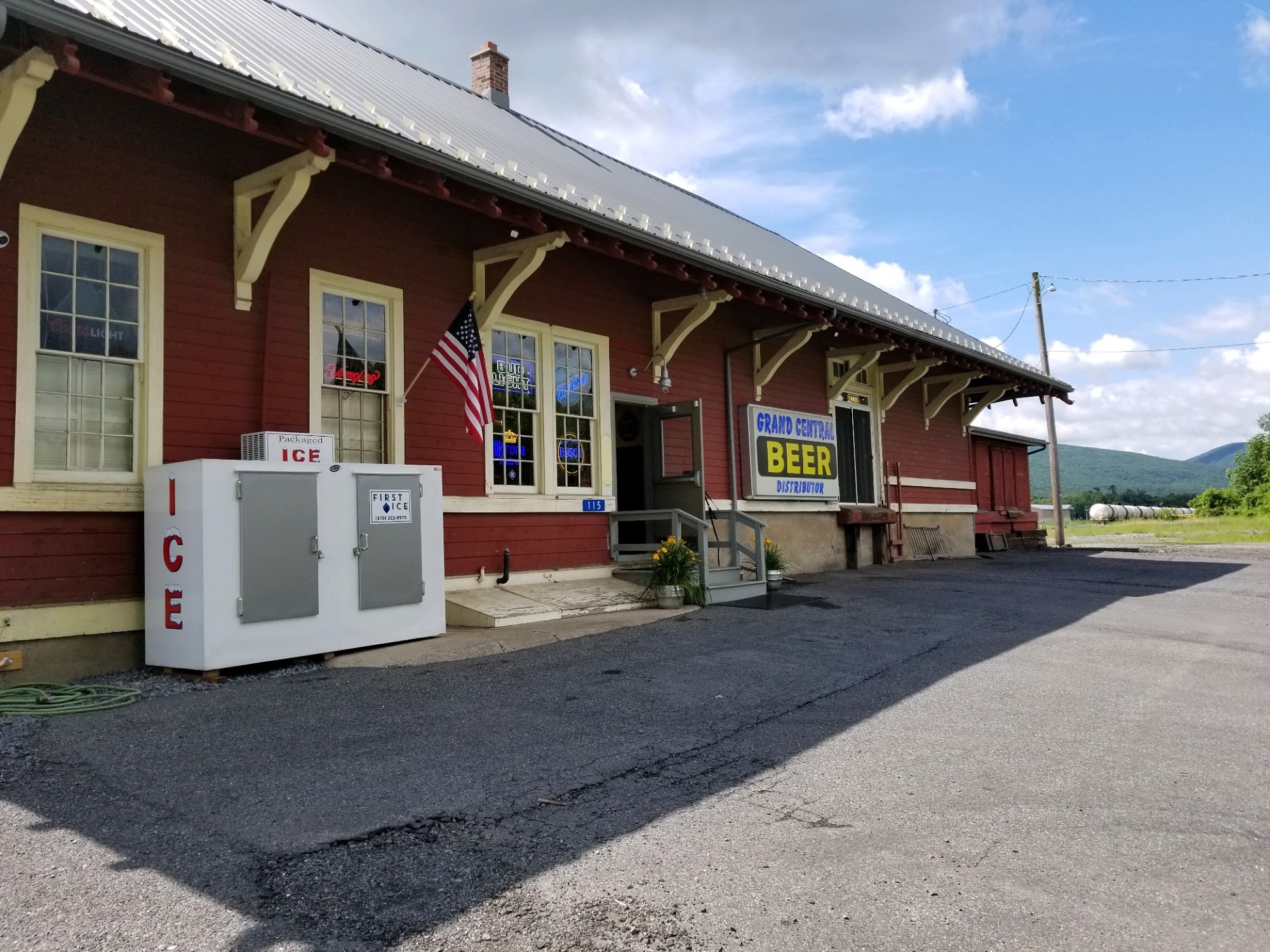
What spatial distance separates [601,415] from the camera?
1120 cm

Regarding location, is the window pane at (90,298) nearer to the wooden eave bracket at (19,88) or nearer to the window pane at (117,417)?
the window pane at (117,417)

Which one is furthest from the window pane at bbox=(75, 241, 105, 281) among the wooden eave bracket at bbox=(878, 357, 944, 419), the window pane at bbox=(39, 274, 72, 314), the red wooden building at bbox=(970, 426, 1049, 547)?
the red wooden building at bbox=(970, 426, 1049, 547)

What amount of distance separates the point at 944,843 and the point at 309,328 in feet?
22.4

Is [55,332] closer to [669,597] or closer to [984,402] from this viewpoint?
[669,597]

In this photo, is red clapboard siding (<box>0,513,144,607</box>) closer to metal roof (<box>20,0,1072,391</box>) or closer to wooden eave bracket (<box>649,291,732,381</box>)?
metal roof (<box>20,0,1072,391</box>)

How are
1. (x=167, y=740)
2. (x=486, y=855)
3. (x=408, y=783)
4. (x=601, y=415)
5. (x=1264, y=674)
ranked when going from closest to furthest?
(x=486, y=855)
(x=408, y=783)
(x=167, y=740)
(x=1264, y=674)
(x=601, y=415)

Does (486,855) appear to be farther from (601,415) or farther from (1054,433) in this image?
(1054,433)

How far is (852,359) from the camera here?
1605cm


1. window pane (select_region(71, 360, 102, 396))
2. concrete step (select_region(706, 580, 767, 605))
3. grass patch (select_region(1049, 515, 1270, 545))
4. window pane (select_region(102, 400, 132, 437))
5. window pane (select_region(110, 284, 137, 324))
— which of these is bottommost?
grass patch (select_region(1049, 515, 1270, 545))

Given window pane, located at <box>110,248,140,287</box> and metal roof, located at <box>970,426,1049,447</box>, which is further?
metal roof, located at <box>970,426,1049,447</box>

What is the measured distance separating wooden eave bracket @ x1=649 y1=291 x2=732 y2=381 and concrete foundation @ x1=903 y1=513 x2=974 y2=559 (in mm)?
8558

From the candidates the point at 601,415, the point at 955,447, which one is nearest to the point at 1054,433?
the point at 955,447

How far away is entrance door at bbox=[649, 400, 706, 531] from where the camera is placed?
11492 mm

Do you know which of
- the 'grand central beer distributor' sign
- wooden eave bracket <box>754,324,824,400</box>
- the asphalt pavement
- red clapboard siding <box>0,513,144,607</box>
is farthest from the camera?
the 'grand central beer distributor' sign
